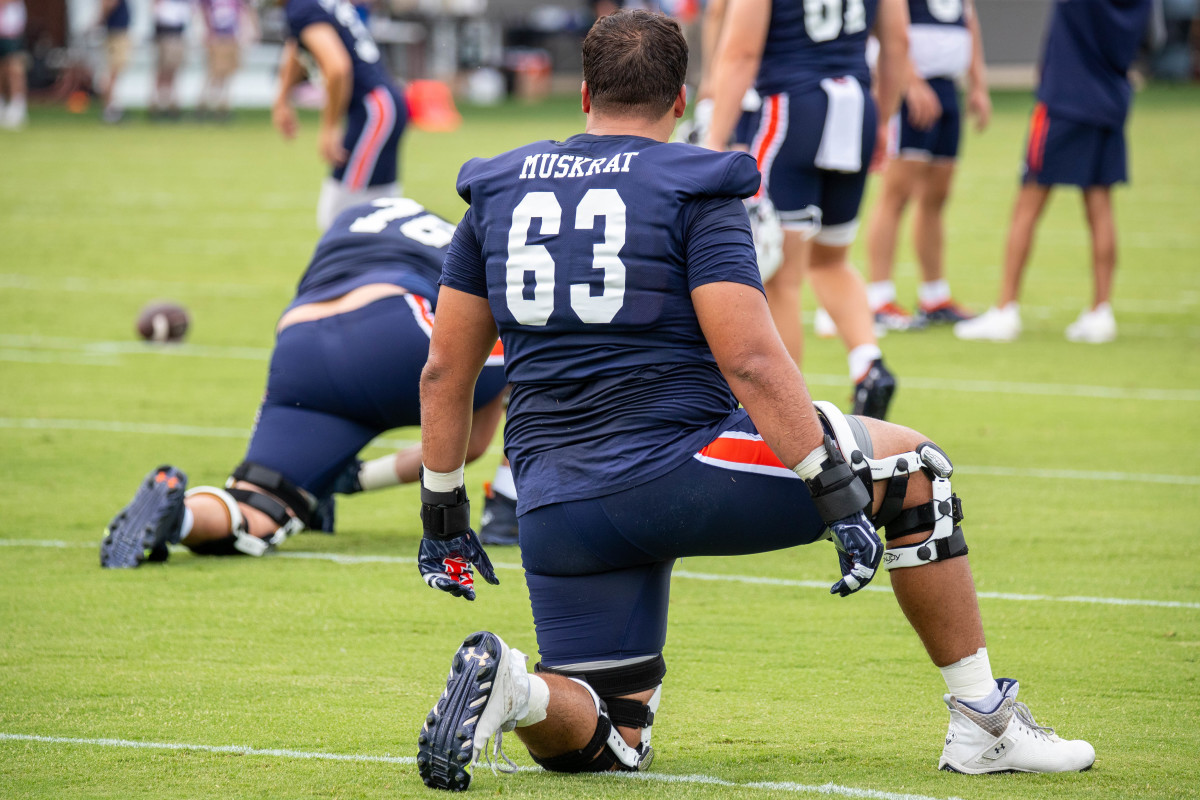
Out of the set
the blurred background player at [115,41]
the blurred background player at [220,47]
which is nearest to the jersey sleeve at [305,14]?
the blurred background player at [220,47]

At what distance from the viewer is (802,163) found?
7.03 meters

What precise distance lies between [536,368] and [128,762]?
1256 millimetres

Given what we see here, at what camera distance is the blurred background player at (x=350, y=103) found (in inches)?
377

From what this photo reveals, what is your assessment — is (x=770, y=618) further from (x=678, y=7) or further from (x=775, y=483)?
(x=678, y=7)

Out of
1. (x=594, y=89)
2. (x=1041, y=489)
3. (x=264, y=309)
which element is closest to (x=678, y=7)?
(x=264, y=309)

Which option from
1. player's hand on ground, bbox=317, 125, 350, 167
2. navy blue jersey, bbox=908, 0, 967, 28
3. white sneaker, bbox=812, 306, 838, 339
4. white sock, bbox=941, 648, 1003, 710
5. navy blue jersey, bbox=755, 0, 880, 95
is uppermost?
navy blue jersey, bbox=755, 0, 880, 95

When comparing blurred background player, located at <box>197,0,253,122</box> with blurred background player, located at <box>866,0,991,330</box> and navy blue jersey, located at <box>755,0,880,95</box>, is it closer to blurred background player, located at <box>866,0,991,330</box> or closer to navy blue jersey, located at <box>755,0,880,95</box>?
blurred background player, located at <box>866,0,991,330</box>

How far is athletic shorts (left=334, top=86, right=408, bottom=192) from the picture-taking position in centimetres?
969

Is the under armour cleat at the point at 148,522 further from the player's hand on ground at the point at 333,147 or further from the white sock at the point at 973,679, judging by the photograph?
the player's hand on ground at the point at 333,147

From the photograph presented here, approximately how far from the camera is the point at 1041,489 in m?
6.34

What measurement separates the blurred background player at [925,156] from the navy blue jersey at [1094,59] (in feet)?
1.93

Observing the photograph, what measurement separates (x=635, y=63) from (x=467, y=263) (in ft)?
1.85

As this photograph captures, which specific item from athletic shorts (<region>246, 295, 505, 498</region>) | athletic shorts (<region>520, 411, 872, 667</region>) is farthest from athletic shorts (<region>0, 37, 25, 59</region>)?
athletic shorts (<region>520, 411, 872, 667</region>)

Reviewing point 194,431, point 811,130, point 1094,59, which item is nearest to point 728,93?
point 811,130
